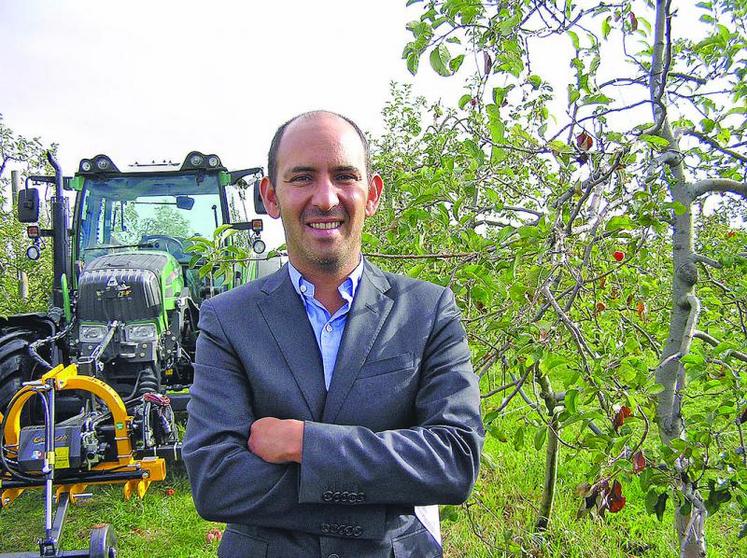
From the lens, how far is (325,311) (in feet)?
5.63

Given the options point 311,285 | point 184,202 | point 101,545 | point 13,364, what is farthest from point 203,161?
point 311,285

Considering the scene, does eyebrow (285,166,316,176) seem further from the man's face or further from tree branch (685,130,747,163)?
tree branch (685,130,747,163)

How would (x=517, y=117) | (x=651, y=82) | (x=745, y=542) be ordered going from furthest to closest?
(x=745, y=542) → (x=517, y=117) → (x=651, y=82)

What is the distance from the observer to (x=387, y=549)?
4.79 feet

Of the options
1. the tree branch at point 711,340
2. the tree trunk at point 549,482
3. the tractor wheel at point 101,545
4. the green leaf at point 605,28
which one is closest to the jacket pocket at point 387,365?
the tree branch at point 711,340

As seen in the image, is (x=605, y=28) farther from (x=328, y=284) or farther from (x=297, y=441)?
(x=297, y=441)

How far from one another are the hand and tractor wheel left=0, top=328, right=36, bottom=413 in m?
4.36

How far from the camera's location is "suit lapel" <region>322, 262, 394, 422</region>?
154 centimetres

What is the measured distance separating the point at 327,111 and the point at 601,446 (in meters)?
1.25

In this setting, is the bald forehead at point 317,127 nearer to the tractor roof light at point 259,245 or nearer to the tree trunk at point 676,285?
the tree trunk at point 676,285

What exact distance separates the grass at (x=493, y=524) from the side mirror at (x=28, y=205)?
2.30 meters

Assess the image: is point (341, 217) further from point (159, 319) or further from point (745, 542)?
point (159, 319)

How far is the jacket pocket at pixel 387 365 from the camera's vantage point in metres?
1.57

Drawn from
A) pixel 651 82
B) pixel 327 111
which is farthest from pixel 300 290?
pixel 651 82
